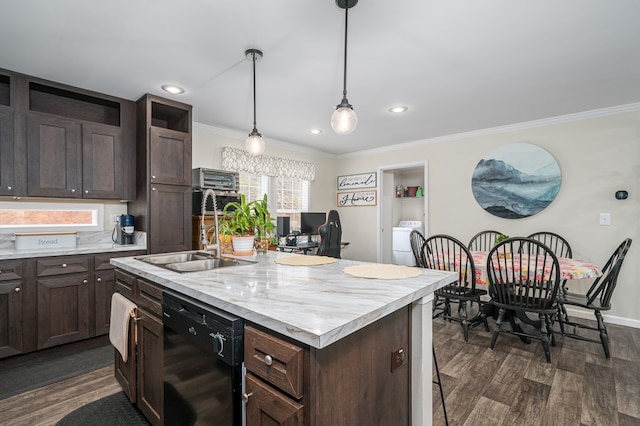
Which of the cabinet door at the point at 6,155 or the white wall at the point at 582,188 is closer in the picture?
the cabinet door at the point at 6,155

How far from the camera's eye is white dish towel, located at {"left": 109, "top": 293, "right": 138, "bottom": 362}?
1.72 m

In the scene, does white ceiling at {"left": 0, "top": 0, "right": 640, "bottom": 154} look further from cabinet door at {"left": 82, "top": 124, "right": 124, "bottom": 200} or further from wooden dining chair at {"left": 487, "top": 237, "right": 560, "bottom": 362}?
wooden dining chair at {"left": 487, "top": 237, "right": 560, "bottom": 362}

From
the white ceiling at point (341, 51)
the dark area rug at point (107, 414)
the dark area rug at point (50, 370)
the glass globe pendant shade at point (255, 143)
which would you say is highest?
the white ceiling at point (341, 51)

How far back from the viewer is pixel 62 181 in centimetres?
284

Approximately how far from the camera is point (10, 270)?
2.46m

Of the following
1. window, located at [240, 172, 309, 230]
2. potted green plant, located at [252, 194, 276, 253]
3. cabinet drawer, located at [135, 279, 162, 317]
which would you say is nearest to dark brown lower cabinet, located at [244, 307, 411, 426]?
cabinet drawer, located at [135, 279, 162, 317]

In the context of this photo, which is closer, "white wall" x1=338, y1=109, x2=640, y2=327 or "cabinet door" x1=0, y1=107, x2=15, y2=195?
"cabinet door" x1=0, y1=107, x2=15, y2=195

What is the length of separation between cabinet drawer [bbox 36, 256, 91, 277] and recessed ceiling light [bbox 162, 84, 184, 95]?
5.78 feet

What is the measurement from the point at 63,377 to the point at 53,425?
0.64 m

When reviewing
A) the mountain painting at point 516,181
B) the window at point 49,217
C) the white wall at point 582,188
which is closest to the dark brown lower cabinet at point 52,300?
the window at point 49,217

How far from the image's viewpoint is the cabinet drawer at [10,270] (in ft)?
7.97

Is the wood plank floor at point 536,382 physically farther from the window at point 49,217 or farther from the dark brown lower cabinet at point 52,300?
the window at point 49,217

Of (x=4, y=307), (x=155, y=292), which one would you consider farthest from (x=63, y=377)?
(x=155, y=292)

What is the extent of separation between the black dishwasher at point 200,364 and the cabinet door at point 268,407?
66 millimetres
